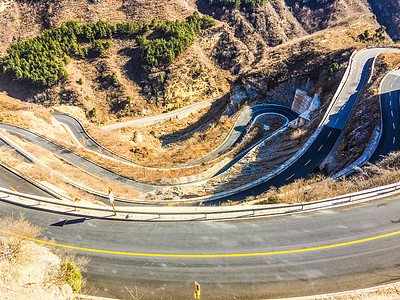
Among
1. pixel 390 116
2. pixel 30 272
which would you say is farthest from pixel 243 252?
pixel 390 116

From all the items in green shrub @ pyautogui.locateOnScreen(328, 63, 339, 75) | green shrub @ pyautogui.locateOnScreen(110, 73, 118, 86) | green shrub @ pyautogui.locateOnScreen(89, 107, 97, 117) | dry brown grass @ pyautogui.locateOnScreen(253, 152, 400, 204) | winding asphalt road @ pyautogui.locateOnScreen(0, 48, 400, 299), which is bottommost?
winding asphalt road @ pyautogui.locateOnScreen(0, 48, 400, 299)

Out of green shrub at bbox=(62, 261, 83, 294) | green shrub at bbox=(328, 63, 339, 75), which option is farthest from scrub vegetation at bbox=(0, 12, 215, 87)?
green shrub at bbox=(62, 261, 83, 294)

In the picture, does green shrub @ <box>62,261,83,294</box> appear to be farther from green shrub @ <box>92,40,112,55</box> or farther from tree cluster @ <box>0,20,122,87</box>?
green shrub @ <box>92,40,112,55</box>

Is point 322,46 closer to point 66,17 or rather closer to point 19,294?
point 19,294

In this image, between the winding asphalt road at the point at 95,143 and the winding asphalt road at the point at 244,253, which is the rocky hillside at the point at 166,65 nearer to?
the winding asphalt road at the point at 95,143

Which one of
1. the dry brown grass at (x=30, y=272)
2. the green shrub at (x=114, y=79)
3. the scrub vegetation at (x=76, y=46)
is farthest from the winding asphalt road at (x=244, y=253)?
the scrub vegetation at (x=76, y=46)

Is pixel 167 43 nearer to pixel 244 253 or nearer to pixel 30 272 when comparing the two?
pixel 244 253
